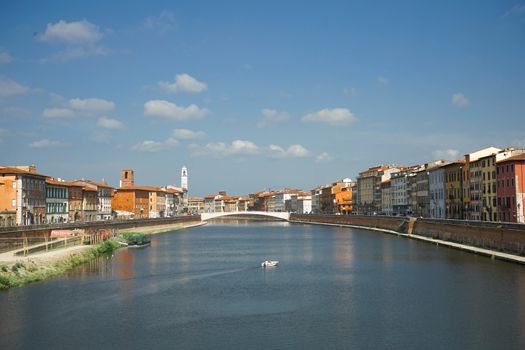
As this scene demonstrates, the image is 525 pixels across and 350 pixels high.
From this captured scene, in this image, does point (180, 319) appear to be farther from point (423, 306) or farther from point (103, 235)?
point (103, 235)

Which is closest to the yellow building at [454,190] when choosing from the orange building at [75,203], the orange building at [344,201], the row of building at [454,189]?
the row of building at [454,189]

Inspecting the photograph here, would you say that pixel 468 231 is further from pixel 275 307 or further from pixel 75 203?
pixel 75 203

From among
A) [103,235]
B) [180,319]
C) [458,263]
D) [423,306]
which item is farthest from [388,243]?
[180,319]

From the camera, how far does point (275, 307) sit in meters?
28.2

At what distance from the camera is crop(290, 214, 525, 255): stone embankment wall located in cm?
4368

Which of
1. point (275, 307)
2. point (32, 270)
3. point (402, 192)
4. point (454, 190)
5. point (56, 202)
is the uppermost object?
point (402, 192)

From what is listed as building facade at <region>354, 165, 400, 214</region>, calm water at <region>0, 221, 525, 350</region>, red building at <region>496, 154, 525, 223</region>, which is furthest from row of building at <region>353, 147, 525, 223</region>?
calm water at <region>0, 221, 525, 350</region>

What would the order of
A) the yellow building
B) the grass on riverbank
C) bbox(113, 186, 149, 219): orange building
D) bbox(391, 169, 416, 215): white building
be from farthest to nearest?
bbox(113, 186, 149, 219): orange building, bbox(391, 169, 416, 215): white building, the yellow building, the grass on riverbank

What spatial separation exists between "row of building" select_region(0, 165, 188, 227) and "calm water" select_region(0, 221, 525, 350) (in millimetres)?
24603

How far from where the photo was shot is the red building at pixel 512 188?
57.8 meters

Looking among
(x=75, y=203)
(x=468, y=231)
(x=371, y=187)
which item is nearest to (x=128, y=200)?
(x=75, y=203)

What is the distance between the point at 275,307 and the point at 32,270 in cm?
1610

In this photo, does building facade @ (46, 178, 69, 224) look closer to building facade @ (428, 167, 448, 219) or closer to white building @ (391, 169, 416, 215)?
building facade @ (428, 167, 448, 219)

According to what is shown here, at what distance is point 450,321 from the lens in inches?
990
